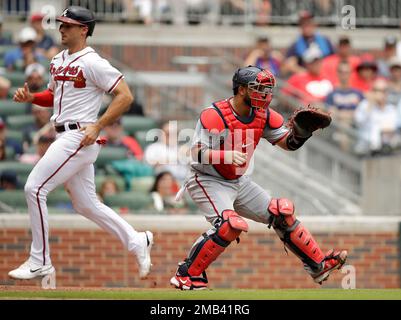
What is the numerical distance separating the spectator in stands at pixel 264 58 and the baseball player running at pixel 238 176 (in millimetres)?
7340

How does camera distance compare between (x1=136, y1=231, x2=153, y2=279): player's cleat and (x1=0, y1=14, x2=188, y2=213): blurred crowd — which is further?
(x1=0, y1=14, x2=188, y2=213): blurred crowd

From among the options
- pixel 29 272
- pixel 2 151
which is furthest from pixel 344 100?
pixel 29 272

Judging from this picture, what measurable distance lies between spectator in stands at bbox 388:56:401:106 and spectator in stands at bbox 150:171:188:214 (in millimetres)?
3690

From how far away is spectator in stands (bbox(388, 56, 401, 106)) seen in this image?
1794cm

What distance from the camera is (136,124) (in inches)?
691

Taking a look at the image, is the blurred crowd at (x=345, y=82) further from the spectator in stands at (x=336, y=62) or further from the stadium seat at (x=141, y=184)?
the stadium seat at (x=141, y=184)

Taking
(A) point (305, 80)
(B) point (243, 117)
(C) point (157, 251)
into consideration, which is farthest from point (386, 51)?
(B) point (243, 117)

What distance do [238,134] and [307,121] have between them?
61 centimetres

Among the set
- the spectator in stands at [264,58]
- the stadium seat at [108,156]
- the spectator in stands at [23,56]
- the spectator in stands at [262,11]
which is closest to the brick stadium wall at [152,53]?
the spectator in stands at [262,11]

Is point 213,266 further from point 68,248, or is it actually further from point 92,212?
point 92,212

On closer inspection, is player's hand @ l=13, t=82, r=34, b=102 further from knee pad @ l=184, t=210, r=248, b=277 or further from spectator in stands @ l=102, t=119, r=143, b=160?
spectator in stands @ l=102, t=119, r=143, b=160

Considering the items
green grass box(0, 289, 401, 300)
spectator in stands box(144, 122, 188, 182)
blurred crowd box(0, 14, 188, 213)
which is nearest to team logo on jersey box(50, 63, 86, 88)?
green grass box(0, 289, 401, 300)

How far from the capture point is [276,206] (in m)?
11.1

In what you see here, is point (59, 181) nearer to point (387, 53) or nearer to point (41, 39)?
point (41, 39)
